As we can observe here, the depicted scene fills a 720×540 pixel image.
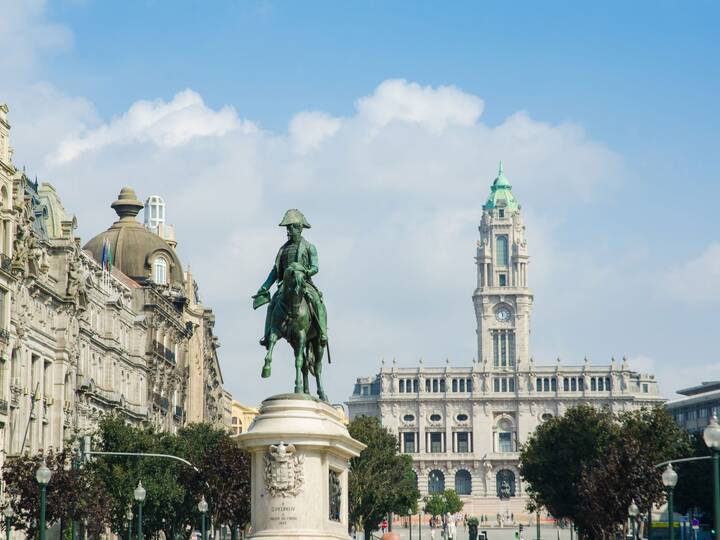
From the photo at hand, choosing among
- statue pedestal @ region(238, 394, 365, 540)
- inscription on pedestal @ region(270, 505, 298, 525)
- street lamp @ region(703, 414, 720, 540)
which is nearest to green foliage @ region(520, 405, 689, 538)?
street lamp @ region(703, 414, 720, 540)

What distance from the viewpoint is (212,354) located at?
16862cm

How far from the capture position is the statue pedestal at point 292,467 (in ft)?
117

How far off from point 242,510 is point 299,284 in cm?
5684

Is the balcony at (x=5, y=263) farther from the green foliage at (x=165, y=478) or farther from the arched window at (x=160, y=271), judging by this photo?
the arched window at (x=160, y=271)

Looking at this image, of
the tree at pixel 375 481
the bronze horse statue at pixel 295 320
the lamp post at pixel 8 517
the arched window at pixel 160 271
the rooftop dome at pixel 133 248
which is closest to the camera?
the bronze horse statue at pixel 295 320

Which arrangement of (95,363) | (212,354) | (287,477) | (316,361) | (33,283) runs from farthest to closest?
(212,354), (95,363), (33,283), (316,361), (287,477)

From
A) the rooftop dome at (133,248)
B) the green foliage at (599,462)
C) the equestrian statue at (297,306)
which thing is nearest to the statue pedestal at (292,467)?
the equestrian statue at (297,306)

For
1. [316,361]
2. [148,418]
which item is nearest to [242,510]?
[148,418]

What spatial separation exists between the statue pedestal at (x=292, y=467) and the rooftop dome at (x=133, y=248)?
9629cm

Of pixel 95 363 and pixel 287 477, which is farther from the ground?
pixel 95 363

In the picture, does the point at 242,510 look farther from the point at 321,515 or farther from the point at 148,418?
the point at 321,515

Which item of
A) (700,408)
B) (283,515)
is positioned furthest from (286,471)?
(700,408)

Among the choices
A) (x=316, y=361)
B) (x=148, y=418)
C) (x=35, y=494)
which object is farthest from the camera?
(x=148, y=418)

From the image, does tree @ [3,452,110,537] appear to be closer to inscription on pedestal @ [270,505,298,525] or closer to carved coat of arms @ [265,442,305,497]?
inscription on pedestal @ [270,505,298,525]
